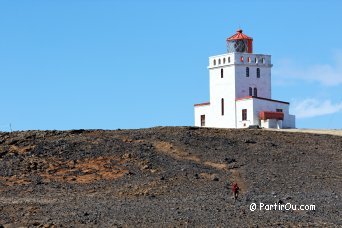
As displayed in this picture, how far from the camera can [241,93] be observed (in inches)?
2117

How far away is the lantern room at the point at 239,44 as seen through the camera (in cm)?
5488

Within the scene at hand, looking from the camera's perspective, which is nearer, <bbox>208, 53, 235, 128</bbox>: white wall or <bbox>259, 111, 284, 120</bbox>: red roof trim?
<bbox>259, 111, 284, 120</bbox>: red roof trim

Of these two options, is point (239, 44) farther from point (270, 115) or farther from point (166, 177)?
point (166, 177)

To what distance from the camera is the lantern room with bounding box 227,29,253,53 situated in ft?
180

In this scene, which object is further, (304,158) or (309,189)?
(304,158)

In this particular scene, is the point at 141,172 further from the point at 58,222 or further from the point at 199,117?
the point at 199,117

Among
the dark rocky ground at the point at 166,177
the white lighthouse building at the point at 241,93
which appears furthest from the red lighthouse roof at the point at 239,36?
the dark rocky ground at the point at 166,177

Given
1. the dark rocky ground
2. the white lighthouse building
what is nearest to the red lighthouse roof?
the white lighthouse building

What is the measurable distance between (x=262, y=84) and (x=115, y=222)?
3424cm

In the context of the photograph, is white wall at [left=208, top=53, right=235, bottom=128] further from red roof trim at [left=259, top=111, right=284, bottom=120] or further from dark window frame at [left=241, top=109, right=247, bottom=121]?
red roof trim at [left=259, top=111, right=284, bottom=120]

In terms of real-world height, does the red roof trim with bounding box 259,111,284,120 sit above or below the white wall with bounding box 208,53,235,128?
below

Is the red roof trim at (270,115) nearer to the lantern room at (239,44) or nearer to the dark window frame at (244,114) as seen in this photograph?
the dark window frame at (244,114)

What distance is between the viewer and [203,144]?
3603 centimetres

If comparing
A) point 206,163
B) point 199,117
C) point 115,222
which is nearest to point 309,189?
point 206,163
